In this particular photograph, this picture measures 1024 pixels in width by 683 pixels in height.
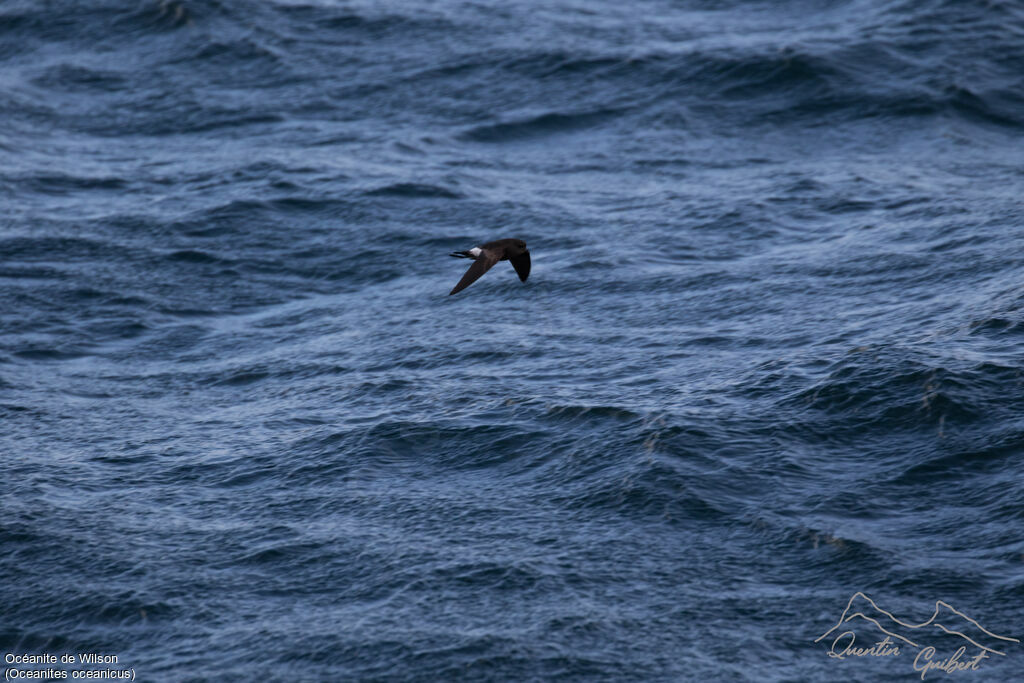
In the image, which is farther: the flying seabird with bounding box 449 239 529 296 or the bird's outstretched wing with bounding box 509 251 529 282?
the bird's outstretched wing with bounding box 509 251 529 282

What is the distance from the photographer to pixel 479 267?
54.9 feet

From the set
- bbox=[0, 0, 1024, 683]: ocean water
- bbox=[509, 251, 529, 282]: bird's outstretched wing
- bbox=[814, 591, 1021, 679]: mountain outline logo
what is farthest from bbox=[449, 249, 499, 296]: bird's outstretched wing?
bbox=[814, 591, 1021, 679]: mountain outline logo

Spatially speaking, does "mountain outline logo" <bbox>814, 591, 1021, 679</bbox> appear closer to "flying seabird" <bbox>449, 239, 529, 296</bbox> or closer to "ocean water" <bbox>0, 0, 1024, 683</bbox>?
"ocean water" <bbox>0, 0, 1024, 683</bbox>

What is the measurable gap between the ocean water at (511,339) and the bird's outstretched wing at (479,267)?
4.55 meters

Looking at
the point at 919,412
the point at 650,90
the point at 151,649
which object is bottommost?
the point at 151,649

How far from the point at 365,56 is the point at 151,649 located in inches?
1024

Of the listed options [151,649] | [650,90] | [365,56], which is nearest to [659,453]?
[151,649]

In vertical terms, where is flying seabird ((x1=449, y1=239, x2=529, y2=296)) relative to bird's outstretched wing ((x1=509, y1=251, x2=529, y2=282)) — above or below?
above

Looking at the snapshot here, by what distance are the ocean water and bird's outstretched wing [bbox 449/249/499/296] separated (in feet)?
14.9

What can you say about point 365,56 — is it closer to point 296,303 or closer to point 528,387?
point 296,303

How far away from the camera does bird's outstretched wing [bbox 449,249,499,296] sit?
15898mm

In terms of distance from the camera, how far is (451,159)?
114 feet

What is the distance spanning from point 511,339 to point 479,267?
30.6 feet

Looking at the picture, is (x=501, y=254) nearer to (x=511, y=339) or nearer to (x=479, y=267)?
(x=479, y=267)
